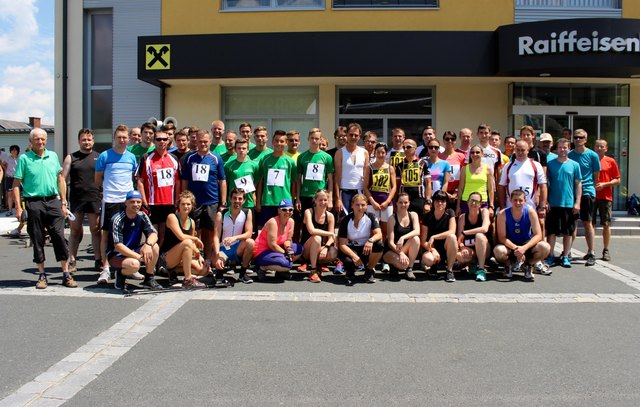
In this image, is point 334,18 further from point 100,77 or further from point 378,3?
point 100,77

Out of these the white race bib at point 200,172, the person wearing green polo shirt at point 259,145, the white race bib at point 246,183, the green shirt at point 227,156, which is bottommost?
the white race bib at point 246,183

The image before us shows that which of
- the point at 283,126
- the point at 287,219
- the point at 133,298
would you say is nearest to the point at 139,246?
the point at 133,298

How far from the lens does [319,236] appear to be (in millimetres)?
7633

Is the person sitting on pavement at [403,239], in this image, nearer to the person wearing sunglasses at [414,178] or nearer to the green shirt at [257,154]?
the person wearing sunglasses at [414,178]

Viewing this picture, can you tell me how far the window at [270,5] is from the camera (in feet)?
47.6

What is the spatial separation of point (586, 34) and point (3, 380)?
41.5 ft

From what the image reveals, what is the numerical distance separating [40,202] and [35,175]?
34cm

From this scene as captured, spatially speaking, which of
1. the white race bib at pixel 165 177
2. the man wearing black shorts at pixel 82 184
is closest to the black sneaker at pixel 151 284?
the white race bib at pixel 165 177

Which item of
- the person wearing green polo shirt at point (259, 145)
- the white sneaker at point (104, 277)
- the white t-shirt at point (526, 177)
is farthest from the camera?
the person wearing green polo shirt at point (259, 145)

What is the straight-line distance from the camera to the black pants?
7094mm

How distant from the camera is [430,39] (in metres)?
13.0

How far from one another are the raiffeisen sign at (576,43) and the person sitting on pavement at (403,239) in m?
6.80

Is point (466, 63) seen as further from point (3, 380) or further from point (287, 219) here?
point (3, 380)

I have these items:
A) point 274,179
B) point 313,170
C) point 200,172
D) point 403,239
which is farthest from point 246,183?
point 403,239
